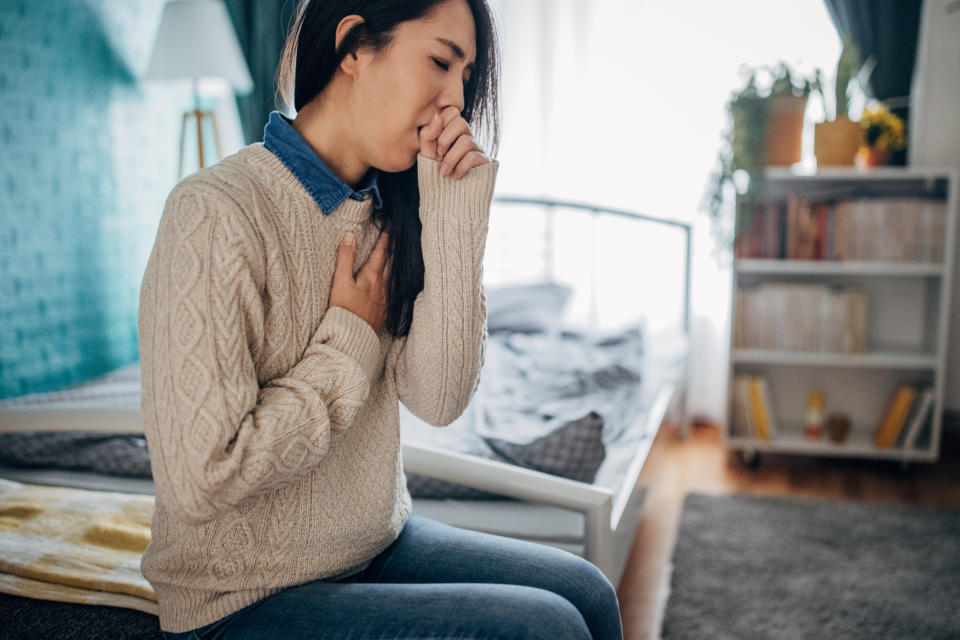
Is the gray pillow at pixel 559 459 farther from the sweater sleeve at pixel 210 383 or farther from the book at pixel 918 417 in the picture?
the book at pixel 918 417

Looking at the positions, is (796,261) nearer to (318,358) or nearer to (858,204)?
(858,204)

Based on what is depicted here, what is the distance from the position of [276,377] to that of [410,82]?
37 centimetres

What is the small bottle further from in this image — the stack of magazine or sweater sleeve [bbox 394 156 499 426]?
sweater sleeve [bbox 394 156 499 426]

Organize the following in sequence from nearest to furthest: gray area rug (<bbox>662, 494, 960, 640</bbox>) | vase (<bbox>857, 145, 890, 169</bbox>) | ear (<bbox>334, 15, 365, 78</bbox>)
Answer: ear (<bbox>334, 15, 365, 78</bbox>), gray area rug (<bbox>662, 494, 960, 640</bbox>), vase (<bbox>857, 145, 890, 169</bbox>)

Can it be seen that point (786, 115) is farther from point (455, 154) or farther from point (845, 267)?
point (455, 154)

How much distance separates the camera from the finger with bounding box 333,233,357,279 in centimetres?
95

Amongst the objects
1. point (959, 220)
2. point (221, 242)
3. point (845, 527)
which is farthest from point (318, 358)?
point (959, 220)

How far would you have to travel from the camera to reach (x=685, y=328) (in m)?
2.92

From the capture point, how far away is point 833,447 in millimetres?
2713

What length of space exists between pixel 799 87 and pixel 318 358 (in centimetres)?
226

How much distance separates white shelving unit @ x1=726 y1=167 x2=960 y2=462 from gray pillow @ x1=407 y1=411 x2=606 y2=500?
5.00 feet

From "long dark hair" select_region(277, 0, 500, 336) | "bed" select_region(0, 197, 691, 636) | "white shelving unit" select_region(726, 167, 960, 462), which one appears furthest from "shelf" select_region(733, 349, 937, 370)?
"long dark hair" select_region(277, 0, 500, 336)

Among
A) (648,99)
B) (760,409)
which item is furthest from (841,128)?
(760,409)

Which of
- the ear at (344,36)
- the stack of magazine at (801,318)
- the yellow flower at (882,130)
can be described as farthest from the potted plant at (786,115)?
the ear at (344,36)
